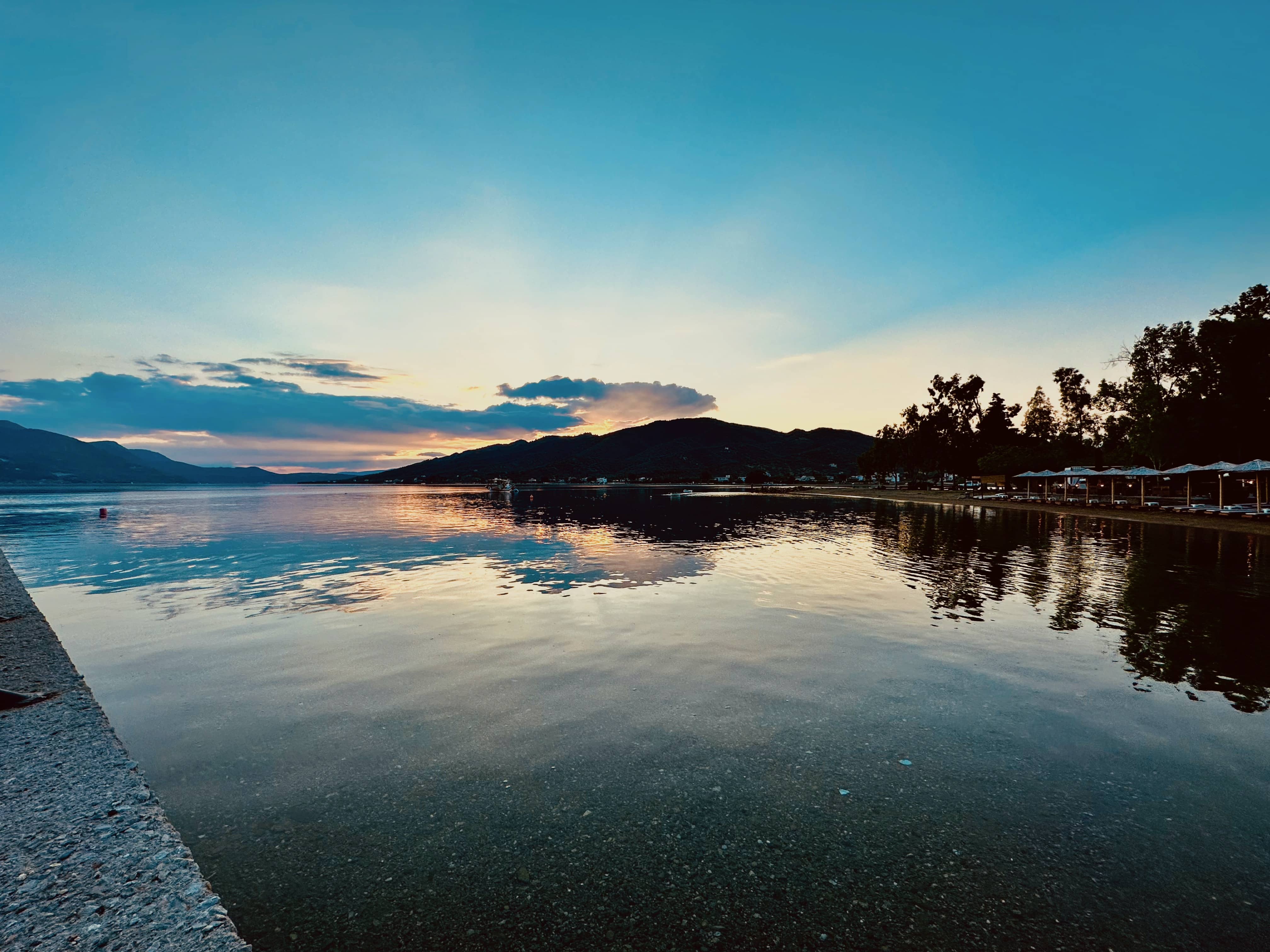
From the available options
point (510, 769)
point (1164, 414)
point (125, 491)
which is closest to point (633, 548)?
point (510, 769)

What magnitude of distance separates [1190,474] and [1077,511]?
31.5ft

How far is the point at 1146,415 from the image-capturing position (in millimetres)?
56594

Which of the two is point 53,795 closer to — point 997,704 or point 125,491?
point 997,704

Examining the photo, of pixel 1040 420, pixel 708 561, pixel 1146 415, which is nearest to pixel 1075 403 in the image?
pixel 1040 420

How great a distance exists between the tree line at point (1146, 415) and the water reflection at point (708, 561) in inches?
522

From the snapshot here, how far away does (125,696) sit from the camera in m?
8.66

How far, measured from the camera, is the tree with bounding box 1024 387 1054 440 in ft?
329

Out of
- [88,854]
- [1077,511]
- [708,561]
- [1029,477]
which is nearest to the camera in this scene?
[88,854]

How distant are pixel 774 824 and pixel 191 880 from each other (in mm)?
4489

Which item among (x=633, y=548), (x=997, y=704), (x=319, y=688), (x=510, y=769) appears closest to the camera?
(x=510, y=769)

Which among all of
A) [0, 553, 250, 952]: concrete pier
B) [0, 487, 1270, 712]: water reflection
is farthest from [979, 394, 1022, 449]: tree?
[0, 553, 250, 952]: concrete pier

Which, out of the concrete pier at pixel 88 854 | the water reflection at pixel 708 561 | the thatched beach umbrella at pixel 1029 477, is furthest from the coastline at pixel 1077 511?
the concrete pier at pixel 88 854

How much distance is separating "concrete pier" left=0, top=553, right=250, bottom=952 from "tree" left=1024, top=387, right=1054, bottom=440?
116736 mm

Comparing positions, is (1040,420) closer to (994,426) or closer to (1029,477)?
(994,426)
